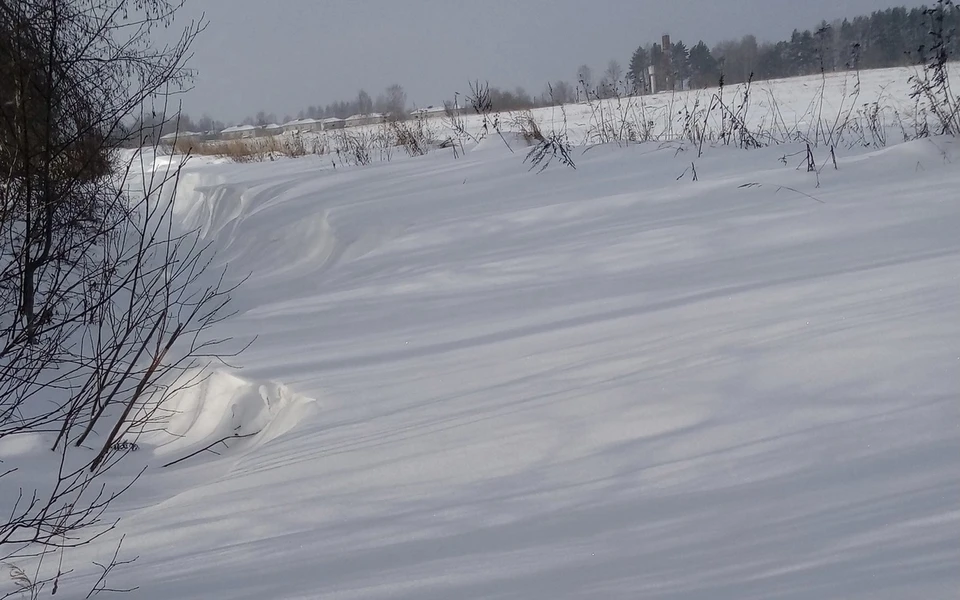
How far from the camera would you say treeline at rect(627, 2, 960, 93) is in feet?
20.3

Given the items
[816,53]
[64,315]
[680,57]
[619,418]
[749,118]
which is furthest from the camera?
[680,57]

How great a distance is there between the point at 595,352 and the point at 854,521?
1.31 m

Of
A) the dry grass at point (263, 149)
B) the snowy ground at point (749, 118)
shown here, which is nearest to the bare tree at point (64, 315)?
the snowy ground at point (749, 118)

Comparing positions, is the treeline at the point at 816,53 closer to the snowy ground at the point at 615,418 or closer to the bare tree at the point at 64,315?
the snowy ground at the point at 615,418

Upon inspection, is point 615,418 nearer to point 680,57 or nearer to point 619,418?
point 619,418

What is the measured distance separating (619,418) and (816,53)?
6.62 metres

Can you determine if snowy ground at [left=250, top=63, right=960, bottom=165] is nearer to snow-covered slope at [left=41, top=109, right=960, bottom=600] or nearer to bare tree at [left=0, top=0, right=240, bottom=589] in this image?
snow-covered slope at [left=41, top=109, right=960, bottom=600]

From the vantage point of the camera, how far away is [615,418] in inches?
96.2

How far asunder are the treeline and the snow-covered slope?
200 centimetres

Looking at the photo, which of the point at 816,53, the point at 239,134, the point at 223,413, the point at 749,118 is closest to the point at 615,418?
the point at 223,413

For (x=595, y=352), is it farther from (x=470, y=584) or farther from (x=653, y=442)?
(x=470, y=584)

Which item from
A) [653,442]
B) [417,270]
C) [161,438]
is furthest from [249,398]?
[653,442]

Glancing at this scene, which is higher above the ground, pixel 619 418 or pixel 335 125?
pixel 335 125

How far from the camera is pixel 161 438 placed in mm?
3850
